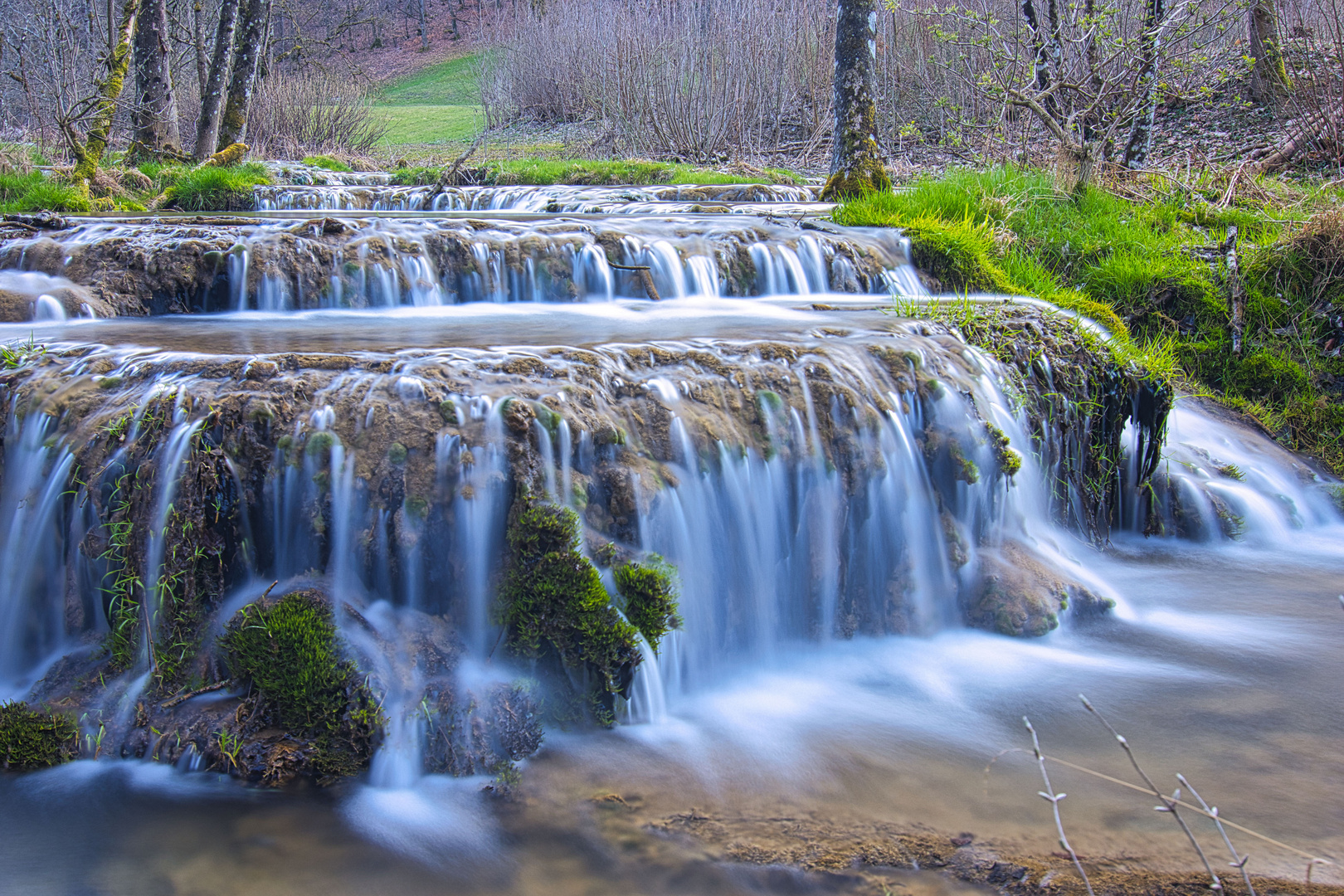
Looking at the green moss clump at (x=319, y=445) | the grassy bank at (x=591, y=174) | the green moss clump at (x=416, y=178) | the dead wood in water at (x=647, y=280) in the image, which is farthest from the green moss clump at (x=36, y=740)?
the green moss clump at (x=416, y=178)

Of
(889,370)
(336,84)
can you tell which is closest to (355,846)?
(889,370)

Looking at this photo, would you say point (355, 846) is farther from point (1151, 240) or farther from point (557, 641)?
point (1151, 240)

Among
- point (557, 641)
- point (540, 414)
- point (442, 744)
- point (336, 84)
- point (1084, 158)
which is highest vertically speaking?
point (336, 84)

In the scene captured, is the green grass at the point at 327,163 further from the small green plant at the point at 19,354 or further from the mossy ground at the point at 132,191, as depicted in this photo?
the small green plant at the point at 19,354

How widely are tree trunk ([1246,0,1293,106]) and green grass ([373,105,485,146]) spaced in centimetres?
1660

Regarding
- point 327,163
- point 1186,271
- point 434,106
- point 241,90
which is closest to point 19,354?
point 1186,271

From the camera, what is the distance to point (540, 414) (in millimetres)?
3523

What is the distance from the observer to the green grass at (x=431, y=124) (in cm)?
2454

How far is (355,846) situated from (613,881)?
0.77m

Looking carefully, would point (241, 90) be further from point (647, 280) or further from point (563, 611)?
point (563, 611)

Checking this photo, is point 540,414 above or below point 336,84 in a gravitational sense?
below

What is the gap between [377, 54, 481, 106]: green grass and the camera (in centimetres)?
3850

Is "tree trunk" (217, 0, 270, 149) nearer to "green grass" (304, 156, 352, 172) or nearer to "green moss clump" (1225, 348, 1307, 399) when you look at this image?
"green grass" (304, 156, 352, 172)

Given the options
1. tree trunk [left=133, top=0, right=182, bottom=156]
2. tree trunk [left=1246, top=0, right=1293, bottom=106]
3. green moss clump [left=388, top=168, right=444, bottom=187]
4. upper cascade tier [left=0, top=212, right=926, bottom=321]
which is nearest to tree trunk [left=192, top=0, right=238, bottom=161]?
tree trunk [left=133, top=0, right=182, bottom=156]
